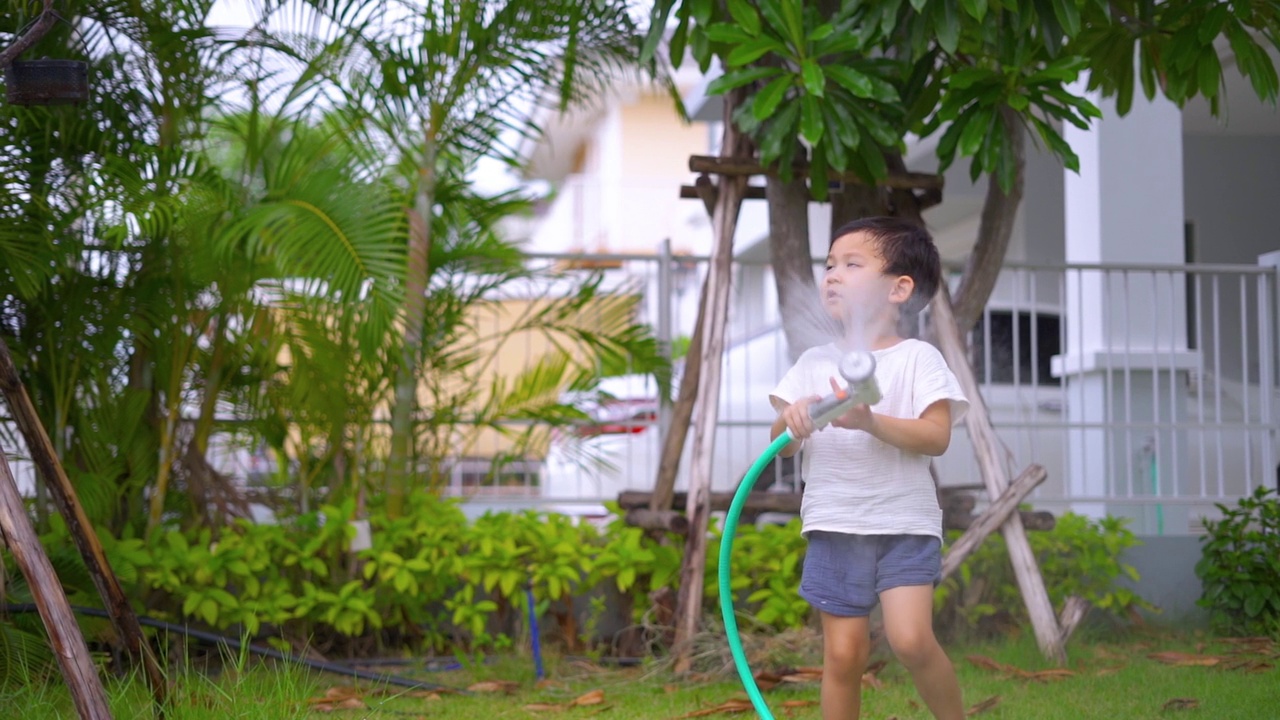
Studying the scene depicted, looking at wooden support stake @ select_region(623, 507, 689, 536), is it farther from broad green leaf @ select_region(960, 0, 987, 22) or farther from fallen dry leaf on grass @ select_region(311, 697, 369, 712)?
broad green leaf @ select_region(960, 0, 987, 22)

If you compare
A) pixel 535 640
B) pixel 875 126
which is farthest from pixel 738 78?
pixel 535 640

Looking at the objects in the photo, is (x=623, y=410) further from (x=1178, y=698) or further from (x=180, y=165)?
(x=1178, y=698)

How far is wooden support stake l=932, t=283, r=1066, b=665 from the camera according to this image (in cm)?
454

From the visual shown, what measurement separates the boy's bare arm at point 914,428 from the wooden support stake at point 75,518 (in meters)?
1.83

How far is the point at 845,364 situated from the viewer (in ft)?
7.18

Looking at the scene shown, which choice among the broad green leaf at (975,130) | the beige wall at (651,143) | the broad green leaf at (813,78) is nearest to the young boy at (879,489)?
the broad green leaf at (813,78)

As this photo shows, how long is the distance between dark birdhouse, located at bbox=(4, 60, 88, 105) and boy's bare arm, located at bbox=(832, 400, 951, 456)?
2.04 m

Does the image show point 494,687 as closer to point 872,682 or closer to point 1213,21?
point 872,682

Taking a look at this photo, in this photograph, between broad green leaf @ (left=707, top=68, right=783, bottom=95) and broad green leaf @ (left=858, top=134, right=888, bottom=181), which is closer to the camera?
broad green leaf @ (left=707, top=68, right=783, bottom=95)

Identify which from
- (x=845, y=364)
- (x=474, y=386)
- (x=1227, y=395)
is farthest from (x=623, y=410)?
(x=845, y=364)

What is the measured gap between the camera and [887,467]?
2727 mm

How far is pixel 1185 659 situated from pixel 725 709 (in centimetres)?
189

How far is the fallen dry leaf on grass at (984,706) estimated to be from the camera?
12.2ft

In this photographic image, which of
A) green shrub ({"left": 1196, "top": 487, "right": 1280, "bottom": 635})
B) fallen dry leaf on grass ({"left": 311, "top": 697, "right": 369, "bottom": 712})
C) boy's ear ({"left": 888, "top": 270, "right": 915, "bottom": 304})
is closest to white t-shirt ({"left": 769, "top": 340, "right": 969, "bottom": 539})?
boy's ear ({"left": 888, "top": 270, "right": 915, "bottom": 304})
